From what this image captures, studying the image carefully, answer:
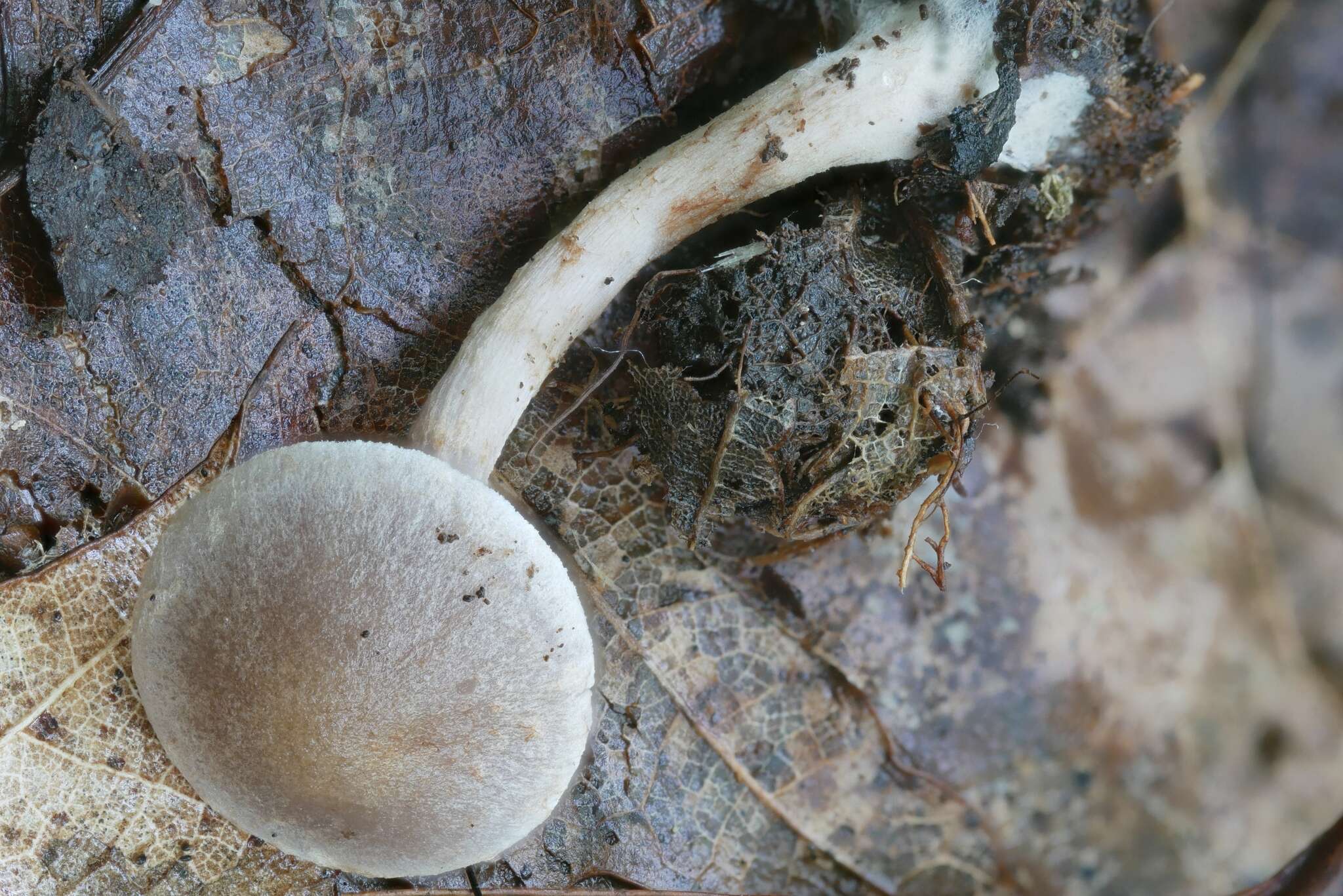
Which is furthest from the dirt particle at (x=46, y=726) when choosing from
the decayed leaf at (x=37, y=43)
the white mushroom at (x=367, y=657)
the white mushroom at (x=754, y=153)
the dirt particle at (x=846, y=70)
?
the dirt particle at (x=846, y=70)

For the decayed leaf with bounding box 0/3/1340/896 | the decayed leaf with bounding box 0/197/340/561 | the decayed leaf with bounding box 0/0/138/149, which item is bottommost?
the decayed leaf with bounding box 0/3/1340/896

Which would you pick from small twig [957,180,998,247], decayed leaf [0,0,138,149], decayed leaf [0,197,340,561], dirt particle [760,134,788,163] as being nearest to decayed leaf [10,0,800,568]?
decayed leaf [0,197,340,561]

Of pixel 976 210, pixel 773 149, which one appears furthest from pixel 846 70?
pixel 976 210

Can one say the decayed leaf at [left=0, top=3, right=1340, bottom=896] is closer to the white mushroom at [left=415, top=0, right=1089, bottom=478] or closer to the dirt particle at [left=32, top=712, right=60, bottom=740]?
the dirt particle at [left=32, top=712, right=60, bottom=740]

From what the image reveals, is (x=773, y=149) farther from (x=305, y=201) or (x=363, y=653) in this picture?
(x=363, y=653)

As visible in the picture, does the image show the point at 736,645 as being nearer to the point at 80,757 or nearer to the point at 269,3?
the point at 80,757

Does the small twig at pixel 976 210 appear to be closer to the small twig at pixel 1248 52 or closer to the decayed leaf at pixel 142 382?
the small twig at pixel 1248 52
